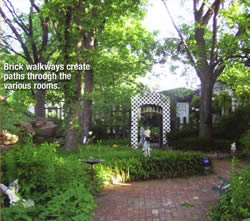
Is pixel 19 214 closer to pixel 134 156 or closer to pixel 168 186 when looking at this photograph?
pixel 168 186

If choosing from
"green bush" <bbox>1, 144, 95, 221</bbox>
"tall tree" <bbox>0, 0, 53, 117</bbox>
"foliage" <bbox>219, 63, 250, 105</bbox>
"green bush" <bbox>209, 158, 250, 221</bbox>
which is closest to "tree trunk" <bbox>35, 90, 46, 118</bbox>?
"tall tree" <bbox>0, 0, 53, 117</bbox>

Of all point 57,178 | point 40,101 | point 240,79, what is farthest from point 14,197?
point 40,101

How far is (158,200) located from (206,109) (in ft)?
26.7

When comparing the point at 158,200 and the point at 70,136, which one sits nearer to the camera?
the point at 158,200

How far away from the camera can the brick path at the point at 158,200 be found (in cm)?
451

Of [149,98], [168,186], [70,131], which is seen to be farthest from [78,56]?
[149,98]

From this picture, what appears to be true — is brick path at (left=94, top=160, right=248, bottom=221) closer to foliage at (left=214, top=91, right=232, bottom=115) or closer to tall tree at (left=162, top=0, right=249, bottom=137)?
tall tree at (left=162, top=0, right=249, bottom=137)

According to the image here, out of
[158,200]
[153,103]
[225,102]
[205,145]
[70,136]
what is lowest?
[158,200]

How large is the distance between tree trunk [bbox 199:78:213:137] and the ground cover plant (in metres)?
5.66

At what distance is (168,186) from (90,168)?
78.6 inches

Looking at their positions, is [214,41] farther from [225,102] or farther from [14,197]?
[14,197]

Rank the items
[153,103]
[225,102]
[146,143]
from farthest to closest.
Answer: [225,102] → [153,103] → [146,143]

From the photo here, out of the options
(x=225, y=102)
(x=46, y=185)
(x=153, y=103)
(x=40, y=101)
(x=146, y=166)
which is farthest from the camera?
(x=225, y=102)

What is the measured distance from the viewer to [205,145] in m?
11.4
